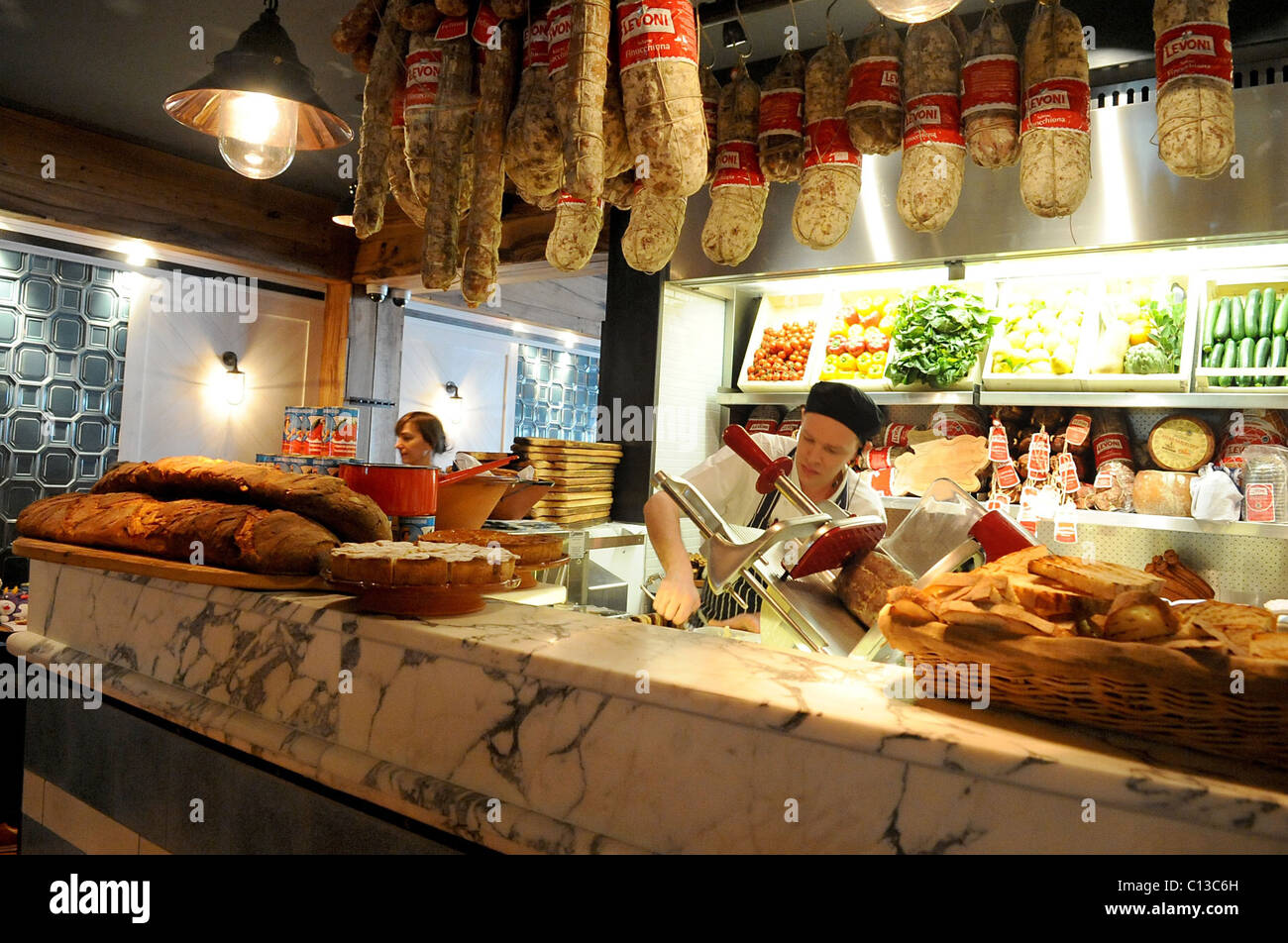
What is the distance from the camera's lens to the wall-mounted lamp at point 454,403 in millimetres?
8766

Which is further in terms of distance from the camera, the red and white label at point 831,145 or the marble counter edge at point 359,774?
the red and white label at point 831,145

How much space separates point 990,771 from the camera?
2.84 ft

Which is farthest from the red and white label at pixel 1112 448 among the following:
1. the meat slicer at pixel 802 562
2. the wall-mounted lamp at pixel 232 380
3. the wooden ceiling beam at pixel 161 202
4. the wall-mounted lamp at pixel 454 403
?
the wall-mounted lamp at pixel 454 403

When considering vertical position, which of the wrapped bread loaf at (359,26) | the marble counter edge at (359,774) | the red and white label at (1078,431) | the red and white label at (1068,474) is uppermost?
the wrapped bread loaf at (359,26)

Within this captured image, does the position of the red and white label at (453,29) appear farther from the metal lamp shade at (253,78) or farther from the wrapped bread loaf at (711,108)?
the metal lamp shade at (253,78)

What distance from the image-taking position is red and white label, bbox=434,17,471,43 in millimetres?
1712

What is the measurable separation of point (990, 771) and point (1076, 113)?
3.73ft

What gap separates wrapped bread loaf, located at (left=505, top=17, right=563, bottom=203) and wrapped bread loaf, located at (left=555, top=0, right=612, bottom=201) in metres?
0.12

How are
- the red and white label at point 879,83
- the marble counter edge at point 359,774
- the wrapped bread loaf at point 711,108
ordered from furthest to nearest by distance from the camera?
the wrapped bread loaf at point 711,108 < the red and white label at point 879,83 < the marble counter edge at point 359,774

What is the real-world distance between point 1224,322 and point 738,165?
2.52 metres

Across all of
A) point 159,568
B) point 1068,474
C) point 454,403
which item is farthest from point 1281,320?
point 454,403

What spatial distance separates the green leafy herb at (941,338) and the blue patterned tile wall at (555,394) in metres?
6.04
